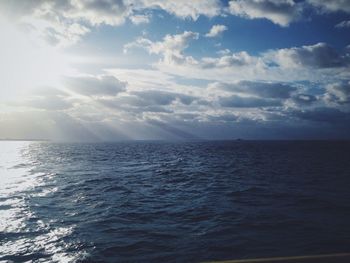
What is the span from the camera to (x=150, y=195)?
23.7 m

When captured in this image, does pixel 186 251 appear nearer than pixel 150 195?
Yes

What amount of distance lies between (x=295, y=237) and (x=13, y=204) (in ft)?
61.9

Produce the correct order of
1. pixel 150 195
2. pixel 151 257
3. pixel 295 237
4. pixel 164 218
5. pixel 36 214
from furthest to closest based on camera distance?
pixel 150 195 → pixel 36 214 → pixel 164 218 → pixel 295 237 → pixel 151 257

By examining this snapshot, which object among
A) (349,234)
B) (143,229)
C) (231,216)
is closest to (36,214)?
(143,229)

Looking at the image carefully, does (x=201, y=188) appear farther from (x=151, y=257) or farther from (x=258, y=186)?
(x=151, y=257)

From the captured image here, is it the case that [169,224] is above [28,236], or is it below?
above

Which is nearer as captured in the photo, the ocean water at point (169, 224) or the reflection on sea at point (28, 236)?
the reflection on sea at point (28, 236)

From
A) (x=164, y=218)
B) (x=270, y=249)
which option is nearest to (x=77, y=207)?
(x=164, y=218)

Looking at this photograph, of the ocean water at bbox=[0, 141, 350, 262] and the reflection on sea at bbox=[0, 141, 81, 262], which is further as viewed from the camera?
the ocean water at bbox=[0, 141, 350, 262]

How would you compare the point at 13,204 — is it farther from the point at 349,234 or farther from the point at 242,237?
the point at 349,234

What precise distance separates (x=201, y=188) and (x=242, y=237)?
14101mm

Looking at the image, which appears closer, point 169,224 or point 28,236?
point 28,236

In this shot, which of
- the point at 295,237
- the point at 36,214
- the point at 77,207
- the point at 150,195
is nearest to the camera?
the point at 295,237

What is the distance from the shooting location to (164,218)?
53.9 feet
